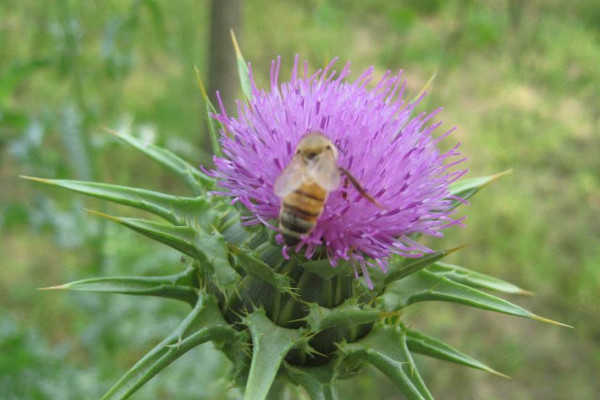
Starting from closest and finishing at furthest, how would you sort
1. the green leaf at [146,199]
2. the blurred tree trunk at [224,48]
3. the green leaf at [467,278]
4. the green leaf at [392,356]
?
the green leaf at [392,356] < the green leaf at [146,199] < the green leaf at [467,278] < the blurred tree trunk at [224,48]

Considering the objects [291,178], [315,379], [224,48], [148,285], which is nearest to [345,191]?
[291,178]

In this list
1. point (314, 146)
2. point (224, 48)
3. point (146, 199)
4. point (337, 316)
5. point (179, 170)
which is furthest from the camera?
point (224, 48)

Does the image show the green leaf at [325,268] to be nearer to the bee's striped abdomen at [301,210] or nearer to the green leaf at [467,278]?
the bee's striped abdomen at [301,210]

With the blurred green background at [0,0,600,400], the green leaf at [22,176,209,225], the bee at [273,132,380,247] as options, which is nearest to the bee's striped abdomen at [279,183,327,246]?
the bee at [273,132,380,247]

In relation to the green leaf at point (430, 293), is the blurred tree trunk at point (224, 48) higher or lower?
higher

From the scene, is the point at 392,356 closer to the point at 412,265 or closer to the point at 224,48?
the point at 412,265

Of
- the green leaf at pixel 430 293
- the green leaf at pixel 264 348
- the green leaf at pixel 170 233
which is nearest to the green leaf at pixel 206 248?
the green leaf at pixel 170 233

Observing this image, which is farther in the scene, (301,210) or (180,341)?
(180,341)

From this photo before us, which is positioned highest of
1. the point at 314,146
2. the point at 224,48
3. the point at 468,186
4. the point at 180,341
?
the point at 224,48
